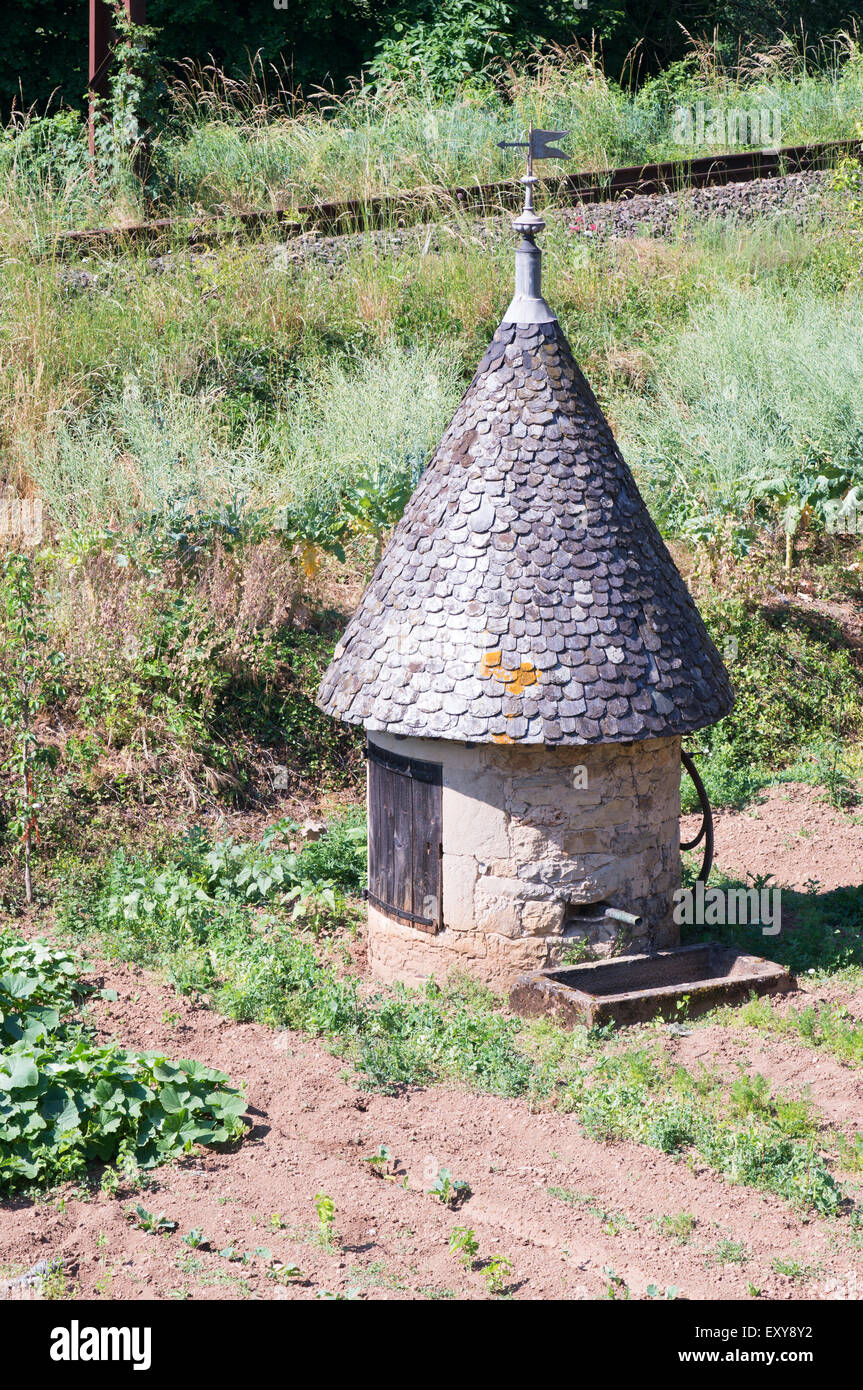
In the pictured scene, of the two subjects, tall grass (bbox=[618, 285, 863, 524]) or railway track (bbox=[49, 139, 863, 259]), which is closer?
tall grass (bbox=[618, 285, 863, 524])

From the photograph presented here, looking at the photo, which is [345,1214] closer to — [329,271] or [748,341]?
[748,341]

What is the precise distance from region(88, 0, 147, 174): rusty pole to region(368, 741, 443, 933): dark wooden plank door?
34.4ft

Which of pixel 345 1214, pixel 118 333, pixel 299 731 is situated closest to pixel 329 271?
pixel 118 333

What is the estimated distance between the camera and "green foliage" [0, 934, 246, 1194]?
18.8 ft

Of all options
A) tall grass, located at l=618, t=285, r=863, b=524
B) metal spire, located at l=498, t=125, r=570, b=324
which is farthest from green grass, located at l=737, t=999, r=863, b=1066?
tall grass, located at l=618, t=285, r=863, b=524

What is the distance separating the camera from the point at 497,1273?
16.8 feet

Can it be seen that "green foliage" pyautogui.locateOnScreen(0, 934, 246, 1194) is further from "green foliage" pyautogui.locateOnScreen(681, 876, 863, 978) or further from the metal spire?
the metal spire

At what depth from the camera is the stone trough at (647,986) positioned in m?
7.06

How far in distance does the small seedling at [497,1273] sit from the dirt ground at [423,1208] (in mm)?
32

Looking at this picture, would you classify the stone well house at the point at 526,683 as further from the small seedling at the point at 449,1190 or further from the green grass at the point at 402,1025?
the small seedling at the point at 449,1190

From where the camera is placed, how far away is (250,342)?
14.0m

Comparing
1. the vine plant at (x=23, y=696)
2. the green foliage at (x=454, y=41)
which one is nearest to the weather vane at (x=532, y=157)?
the vine plant at (x=23, y=696)

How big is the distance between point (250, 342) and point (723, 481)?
15.6 feet

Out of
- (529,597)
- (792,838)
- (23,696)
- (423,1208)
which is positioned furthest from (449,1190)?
(792,838)
